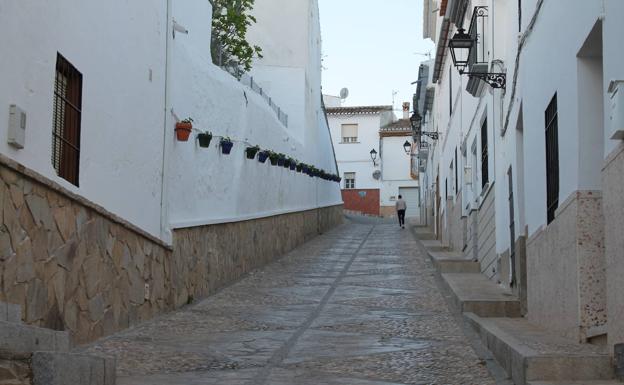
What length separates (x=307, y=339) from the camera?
7832 mm

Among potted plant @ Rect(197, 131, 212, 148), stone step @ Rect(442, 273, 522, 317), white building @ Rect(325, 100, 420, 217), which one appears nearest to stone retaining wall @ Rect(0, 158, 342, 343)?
potted plant @ Rect(197, 131, 212, 148)

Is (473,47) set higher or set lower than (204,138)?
higher

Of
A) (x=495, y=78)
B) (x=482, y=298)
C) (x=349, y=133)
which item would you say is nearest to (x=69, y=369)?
(x=482, y=298)

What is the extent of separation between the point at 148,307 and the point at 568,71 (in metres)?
5.31

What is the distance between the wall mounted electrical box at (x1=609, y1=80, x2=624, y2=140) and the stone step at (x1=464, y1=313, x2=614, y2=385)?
146cm

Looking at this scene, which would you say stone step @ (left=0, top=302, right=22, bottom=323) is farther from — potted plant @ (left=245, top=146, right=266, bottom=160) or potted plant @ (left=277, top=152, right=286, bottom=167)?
potted plant @ (left=277, top=152, right=286, bottom=167)

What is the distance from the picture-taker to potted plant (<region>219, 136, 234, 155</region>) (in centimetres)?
1234

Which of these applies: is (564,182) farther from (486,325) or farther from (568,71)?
(486,325)

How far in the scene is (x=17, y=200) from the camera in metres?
5.56

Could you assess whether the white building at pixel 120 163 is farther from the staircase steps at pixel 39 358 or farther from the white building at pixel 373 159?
the white building at pixel 373 159

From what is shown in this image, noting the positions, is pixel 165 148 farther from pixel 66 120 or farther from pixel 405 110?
pixel 405 110

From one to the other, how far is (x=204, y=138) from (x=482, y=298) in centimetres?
456

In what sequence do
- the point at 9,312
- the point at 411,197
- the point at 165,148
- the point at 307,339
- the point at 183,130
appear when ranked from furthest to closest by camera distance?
the point at 411,197, the point at 183,130, the point at 165,148, the point at 307,339, the point at 9,312

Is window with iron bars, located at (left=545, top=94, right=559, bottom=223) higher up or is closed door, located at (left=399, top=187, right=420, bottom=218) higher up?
closed door, located at (left=399, top=187, right=420, bottom=218)
